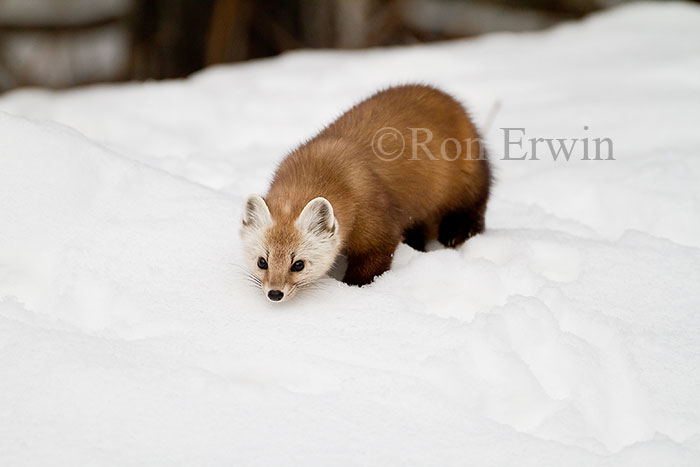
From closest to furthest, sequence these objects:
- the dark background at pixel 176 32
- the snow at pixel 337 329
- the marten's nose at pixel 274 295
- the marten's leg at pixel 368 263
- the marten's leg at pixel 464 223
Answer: the snow at pixel 337 329
the marten's nose at pixel 274 295
the marten's leg at pixel 368 263
the marten's leg at pixel 464 223
the dark background at pixel 176 32

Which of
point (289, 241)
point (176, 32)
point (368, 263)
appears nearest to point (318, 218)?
point (289, 241)

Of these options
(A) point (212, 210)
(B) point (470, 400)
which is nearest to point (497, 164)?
(A) point (212, 210)

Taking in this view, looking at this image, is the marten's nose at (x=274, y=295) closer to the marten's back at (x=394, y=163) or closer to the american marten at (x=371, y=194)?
the american marten at (x=371, y=194)

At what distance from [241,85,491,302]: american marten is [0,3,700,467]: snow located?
Result: 164 mm

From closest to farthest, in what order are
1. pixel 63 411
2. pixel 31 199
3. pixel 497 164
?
pixel 63 411 < pixel 31 199 < pixel 497 164

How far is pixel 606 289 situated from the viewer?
3.67 meters

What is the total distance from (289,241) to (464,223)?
4.55 ft

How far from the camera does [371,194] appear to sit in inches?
154

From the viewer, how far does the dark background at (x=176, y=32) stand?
8289 mm

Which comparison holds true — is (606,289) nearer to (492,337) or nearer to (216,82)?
(492,337)

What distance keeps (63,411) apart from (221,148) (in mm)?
3472

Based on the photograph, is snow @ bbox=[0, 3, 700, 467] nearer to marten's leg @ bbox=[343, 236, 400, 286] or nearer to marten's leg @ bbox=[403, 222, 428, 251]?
marten's leg @ bbox=[343, 236, 400, 286]

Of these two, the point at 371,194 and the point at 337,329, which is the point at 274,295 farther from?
the point at 371,194

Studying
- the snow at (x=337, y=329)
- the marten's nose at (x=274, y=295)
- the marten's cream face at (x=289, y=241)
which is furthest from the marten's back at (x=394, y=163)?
the marten's nose at (x=274, y=295)
